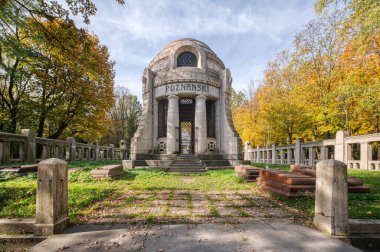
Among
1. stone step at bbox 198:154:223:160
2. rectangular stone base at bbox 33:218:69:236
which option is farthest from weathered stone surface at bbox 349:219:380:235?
stone step at bbox 198:154:223:160

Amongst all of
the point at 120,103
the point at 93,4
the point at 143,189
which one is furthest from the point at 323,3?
the point at 120,103

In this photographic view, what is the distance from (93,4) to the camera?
6.23 metres

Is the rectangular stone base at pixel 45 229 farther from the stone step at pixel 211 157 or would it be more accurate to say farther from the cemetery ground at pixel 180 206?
the stone step at pixel 211 157

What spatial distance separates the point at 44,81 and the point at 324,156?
23497mm

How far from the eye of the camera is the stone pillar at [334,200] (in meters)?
3.43

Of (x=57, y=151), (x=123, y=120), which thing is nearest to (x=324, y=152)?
(x=57, y=151)

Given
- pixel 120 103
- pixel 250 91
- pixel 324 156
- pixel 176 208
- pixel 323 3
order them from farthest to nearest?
1. pixel 120 103
2. pixel 250 91
3. pixel 324 156
4. pixel 323 3
5. pixel 176 208

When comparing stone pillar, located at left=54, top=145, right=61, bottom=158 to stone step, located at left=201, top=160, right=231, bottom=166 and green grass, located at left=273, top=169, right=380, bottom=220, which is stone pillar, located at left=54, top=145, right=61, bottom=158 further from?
green grass, located at left=273, top=169, right=380, bottom=220

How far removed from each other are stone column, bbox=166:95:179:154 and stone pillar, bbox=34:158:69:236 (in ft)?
37.4

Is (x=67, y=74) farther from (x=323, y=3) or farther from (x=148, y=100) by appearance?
(x=323, y=3)

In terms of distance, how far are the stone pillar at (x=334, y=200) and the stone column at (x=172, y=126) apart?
11939mm

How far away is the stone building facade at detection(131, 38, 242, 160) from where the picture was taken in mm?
15281

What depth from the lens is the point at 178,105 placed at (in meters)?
16.4

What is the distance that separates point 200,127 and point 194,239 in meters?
12.3
